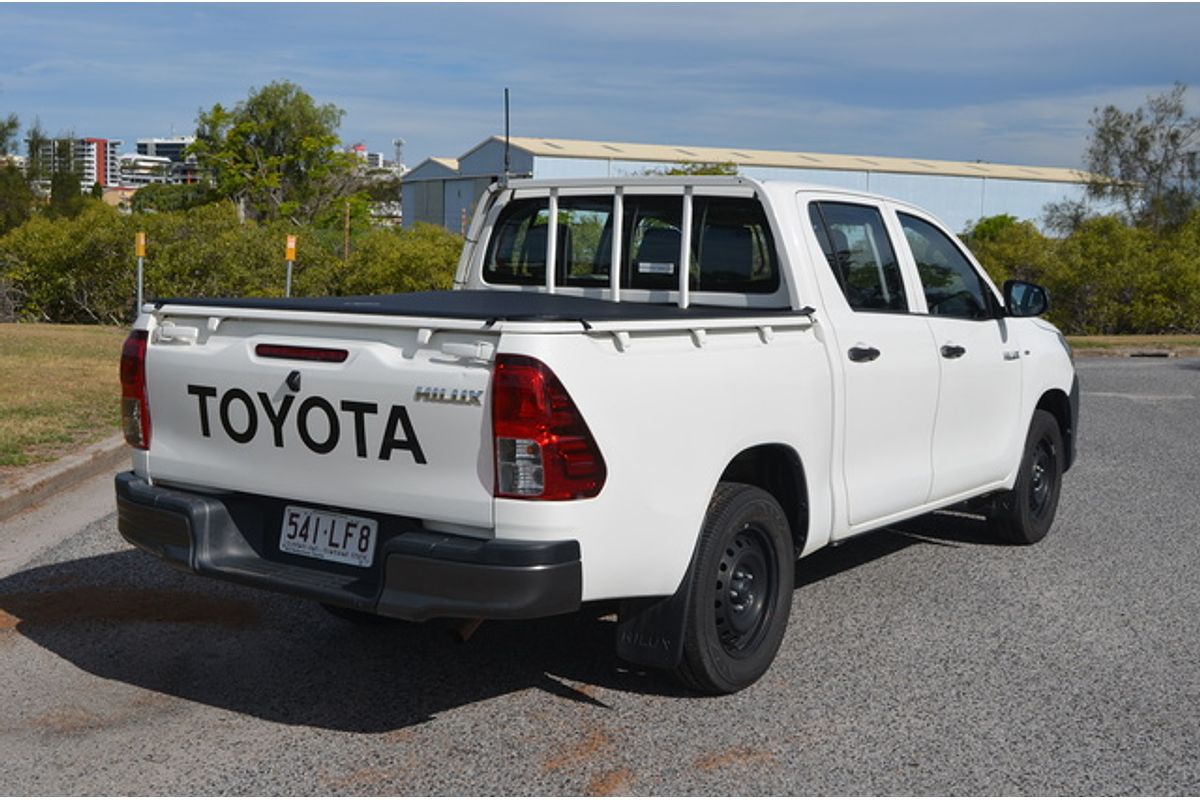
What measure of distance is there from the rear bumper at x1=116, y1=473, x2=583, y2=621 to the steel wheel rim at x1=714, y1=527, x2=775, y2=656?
884mm

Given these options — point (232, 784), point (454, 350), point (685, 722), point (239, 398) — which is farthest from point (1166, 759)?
point (239, 398)

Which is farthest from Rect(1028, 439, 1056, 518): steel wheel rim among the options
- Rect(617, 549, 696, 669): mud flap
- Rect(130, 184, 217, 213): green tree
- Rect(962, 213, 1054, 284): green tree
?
Rect(130, 184, 217, 213): green tree

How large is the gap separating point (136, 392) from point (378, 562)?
1416 mm

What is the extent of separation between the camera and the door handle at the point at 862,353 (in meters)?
6.04

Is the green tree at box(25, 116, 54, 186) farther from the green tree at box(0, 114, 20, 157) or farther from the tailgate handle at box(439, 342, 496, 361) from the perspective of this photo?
the tailgate handle at box(439, 342, 496, 361)

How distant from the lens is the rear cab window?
20.7 feet

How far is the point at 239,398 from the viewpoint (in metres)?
5.16

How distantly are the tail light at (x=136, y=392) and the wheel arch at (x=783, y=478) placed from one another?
7.37ft

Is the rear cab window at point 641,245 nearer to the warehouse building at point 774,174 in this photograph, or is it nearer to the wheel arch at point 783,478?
the wheel arch at point 783,478

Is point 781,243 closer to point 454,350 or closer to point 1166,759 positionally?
point 454,350

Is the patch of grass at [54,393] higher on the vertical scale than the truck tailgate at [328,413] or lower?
lower

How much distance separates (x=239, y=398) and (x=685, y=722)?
197 centimetres

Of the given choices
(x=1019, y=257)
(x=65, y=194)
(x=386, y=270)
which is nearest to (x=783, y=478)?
(x=386, y=270)

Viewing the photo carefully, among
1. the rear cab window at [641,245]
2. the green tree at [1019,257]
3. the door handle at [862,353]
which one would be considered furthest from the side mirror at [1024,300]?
the green tree at [1019,257]
